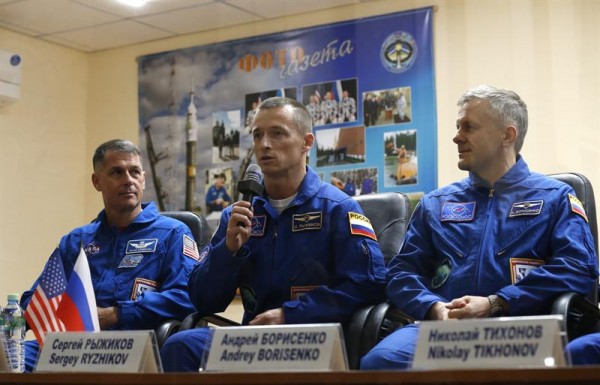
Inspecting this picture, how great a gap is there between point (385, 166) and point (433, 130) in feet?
1.15

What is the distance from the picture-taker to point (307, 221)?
2.80 m

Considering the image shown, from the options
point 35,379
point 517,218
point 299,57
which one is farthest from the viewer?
point 299,57

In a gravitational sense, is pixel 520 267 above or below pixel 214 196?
below

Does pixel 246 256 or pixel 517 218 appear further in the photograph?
pixel 246 256

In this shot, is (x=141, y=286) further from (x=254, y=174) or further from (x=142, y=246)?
(x=254, y=174)

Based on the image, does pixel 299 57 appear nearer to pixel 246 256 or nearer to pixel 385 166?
pixel 385 166

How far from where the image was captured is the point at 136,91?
573 centimetres

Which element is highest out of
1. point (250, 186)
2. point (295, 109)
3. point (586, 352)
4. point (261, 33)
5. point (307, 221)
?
point (261, 33)

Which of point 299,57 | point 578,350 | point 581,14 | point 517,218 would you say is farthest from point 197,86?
point 578,350

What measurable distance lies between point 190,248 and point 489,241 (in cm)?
119

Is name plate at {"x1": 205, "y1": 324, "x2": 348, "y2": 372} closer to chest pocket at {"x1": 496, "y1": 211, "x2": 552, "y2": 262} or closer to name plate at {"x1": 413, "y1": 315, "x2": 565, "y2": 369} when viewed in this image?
name plate at {"x1": 413, "y1": 315, "x2": 565, "y2": 369}

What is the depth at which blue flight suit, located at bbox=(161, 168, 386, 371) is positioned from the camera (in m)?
2.66

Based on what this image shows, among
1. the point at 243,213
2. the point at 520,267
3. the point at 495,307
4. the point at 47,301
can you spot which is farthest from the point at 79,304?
the point at 520,267

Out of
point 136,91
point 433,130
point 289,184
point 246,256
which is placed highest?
point 136,91
